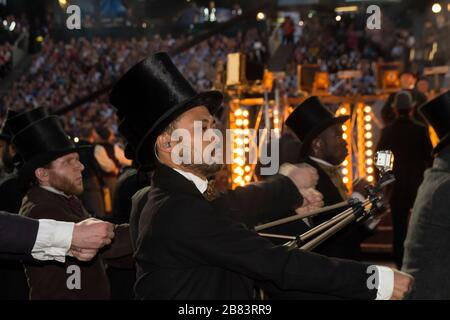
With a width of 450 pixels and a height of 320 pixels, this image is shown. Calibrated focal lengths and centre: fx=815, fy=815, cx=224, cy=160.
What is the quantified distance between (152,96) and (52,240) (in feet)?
2.55

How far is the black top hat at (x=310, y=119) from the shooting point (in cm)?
674

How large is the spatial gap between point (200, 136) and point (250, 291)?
0.72m

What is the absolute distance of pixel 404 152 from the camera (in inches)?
410

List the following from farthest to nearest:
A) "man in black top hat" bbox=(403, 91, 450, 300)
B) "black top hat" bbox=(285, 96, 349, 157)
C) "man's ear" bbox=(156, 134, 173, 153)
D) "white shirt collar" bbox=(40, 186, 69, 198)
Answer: "black top hat" bbox=(285, 96, 349, 157)
"white shirt collar" bbox=(40, 186, 69, 198)
"man in black top hat" bbox=(403, 91, 450, 300)
"man's ear" bbox=(156, 134, 173, 153)

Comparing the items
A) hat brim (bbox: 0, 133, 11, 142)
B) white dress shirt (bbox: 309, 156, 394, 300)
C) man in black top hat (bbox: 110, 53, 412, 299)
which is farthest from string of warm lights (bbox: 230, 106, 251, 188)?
white dress shirt (bbox: 309, 156, 394, 300)

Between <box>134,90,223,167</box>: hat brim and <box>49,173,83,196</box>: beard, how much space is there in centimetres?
159

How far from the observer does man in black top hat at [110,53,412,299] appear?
3.32 meters

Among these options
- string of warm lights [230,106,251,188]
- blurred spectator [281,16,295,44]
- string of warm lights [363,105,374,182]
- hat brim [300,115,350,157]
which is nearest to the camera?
hat brim [300,115,350,157]

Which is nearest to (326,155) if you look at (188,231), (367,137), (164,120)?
(164,120)

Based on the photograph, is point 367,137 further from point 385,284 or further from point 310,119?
point 385,284

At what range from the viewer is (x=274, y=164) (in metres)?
6.46

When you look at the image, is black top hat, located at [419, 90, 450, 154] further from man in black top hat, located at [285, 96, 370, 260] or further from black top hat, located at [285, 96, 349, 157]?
black top hat, located at [285, 96, 349, 157]

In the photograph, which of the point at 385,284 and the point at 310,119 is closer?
the point at 385,284
